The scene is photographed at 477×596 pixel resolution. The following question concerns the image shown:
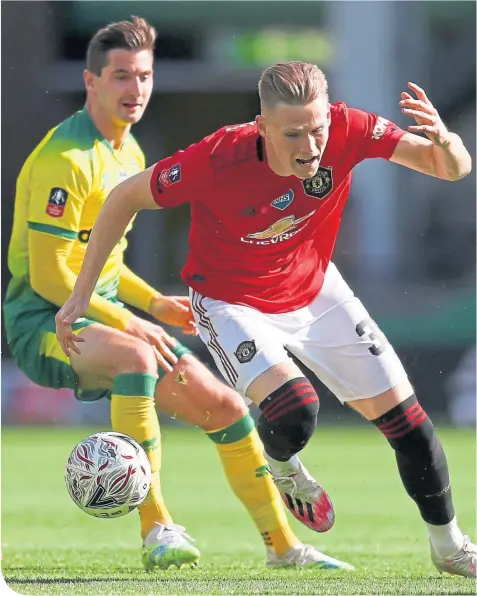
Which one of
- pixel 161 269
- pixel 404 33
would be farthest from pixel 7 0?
pixel 404 33

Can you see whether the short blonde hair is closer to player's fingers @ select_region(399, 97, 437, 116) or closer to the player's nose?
the player's nose

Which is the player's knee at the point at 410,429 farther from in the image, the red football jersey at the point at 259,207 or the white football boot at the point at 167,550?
the white football boot at the point at 167,550

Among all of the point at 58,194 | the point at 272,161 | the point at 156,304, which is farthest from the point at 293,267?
the point at 58,194

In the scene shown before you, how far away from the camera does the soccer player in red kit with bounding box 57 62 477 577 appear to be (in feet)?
17.8

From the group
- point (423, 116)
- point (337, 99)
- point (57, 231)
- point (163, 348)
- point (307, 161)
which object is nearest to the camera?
point (423, 116)

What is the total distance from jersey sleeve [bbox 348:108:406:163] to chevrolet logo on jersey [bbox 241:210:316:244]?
38 centimetres

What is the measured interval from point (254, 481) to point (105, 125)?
2.14 meters

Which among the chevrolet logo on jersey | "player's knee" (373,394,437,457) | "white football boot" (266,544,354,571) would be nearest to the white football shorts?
"player's knee" (373,394,437,457)

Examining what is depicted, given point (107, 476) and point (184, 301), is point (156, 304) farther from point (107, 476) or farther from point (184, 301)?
point (107, 476)

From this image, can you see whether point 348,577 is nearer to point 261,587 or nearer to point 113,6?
point 261,587

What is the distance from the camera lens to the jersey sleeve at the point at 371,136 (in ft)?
18.5

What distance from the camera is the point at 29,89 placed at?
15.1 m

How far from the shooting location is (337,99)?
15711 mm

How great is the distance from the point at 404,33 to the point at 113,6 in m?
3.81
